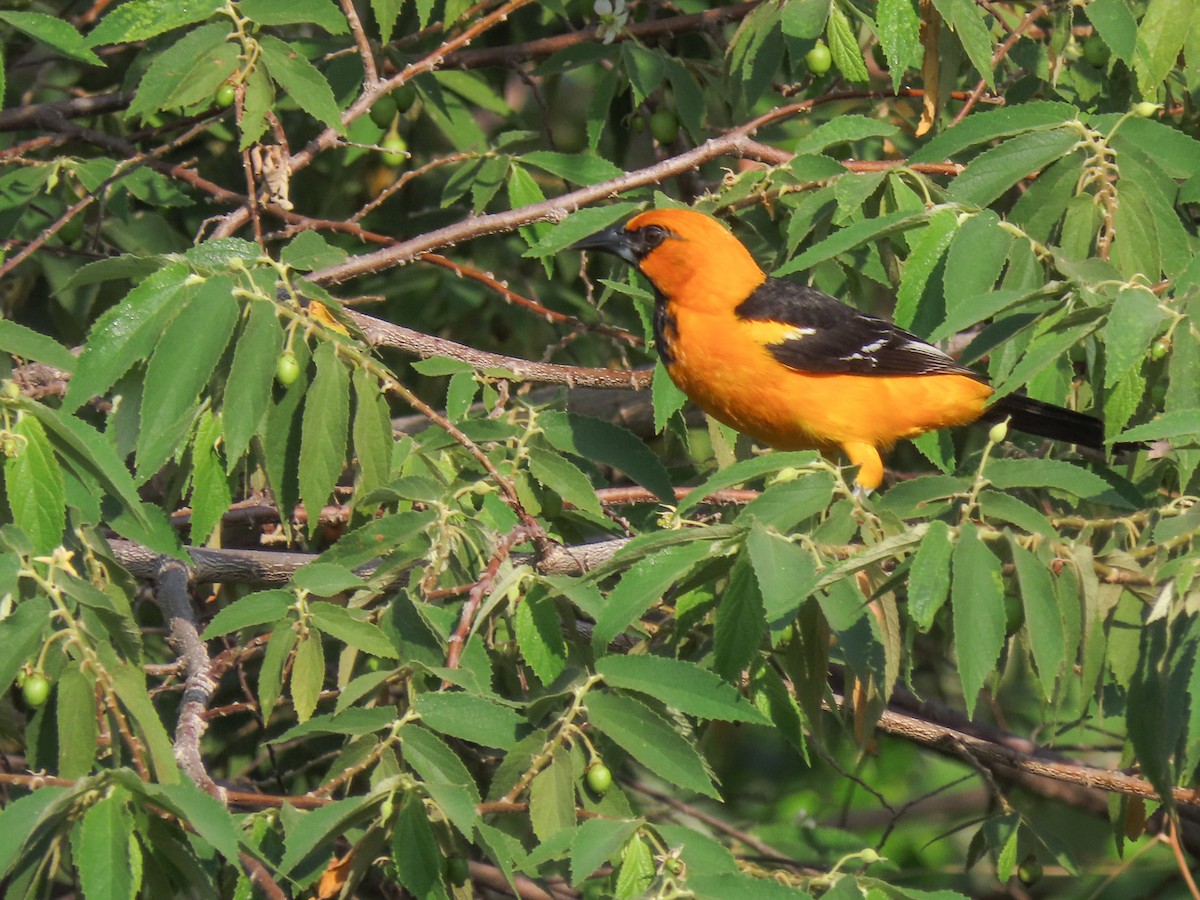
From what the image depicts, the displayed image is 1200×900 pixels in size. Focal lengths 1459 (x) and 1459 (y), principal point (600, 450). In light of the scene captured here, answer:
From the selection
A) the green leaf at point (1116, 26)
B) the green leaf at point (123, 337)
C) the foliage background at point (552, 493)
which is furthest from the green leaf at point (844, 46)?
the green leaf at point (123, 337)

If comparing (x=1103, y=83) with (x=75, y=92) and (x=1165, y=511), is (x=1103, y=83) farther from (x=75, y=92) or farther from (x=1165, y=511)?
(x=75, y=92)

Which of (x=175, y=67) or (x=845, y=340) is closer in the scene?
(x=175, y=67)

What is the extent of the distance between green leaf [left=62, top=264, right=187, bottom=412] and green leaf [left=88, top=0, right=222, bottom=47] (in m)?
1.18

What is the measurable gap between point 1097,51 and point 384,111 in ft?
7.78

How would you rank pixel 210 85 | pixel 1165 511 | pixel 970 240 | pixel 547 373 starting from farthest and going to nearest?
pixel 547 373 < pixel 210 85 < pixel 970 240 < pixel 1165 511

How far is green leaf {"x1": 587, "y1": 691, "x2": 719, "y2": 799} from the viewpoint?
8.14ft

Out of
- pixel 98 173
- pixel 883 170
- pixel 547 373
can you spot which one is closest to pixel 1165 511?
pixel 883 170

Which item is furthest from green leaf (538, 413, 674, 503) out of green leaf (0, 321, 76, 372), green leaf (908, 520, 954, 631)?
green leaf (908, 520, 954, 631)

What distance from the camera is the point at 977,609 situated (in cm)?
230

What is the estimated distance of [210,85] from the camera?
383 centimetres

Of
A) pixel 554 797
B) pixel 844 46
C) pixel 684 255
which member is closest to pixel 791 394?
pixel 684 255

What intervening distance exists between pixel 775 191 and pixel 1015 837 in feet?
6.42

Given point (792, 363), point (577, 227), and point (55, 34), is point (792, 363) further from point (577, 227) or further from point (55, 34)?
point (55, 34)

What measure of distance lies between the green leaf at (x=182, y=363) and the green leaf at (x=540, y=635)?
0.75 metres
